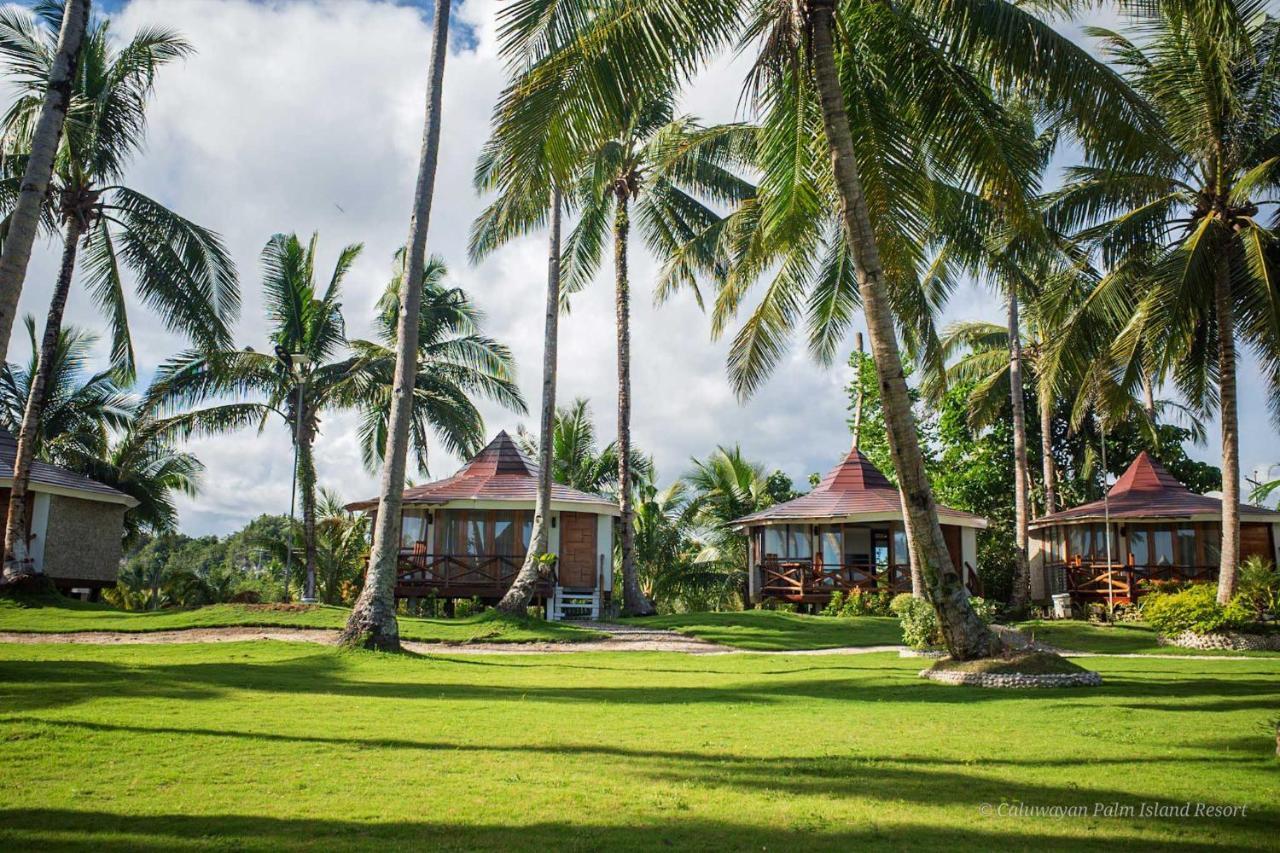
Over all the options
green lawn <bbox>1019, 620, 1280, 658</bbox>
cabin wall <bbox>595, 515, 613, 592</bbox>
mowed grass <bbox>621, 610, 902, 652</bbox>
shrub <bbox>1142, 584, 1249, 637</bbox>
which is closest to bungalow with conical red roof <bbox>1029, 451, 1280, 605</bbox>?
green lawn <bbox>1019, 620, 1280, 658</bbox>

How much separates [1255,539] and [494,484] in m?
20.3

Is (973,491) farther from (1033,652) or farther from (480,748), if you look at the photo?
(480,748)

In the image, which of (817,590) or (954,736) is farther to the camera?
(817,590)

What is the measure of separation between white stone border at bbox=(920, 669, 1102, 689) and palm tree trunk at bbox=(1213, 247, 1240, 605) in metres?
8.06

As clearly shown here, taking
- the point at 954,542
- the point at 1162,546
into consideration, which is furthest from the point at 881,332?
the point at 1162,546

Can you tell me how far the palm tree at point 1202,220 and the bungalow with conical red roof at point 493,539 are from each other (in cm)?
1311

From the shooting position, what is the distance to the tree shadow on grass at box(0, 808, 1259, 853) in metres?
4.39

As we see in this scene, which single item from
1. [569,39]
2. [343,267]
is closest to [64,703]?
[569,39]

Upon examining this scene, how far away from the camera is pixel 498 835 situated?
15.1 feet

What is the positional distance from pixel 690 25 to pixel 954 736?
7.67 meters

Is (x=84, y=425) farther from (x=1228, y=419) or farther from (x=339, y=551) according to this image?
(x=1228, y=419)

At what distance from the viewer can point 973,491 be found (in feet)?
113

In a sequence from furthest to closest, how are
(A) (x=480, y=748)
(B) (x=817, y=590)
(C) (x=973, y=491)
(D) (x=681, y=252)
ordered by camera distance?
1. (C) (x=973, y=491)
2. (B) (x=817, y=590)
3. (D) (x=681, y=252)
4. (A) (x=480, y=748)

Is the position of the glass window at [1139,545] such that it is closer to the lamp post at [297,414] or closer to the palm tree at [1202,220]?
the palm tree at [1202,220]
